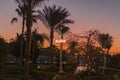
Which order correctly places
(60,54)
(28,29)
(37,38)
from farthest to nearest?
(37,38) → (60,54) → (28,29)

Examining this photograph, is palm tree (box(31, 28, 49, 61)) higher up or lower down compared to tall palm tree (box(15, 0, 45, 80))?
higher up

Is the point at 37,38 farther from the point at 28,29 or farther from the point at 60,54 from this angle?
the point at 28,29

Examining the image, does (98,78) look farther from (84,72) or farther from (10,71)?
(10,71)

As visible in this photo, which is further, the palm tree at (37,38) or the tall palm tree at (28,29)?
the palm tree at (37,38)

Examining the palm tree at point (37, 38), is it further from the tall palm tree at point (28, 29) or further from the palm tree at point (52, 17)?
the tall palm tree at point (28, 29)

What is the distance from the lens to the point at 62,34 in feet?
234

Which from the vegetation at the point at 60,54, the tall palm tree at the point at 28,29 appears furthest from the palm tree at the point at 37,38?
the tall palm tree at the point at 28,29

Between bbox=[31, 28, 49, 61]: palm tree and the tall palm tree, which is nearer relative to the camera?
the tall palm tree

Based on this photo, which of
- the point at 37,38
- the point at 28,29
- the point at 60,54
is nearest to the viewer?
the point at 28,29

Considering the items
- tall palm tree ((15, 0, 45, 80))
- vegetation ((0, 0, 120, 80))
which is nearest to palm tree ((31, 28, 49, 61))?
vegetation ((0, 0, 120, 80))

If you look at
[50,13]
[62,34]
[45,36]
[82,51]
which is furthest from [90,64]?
[62,34]

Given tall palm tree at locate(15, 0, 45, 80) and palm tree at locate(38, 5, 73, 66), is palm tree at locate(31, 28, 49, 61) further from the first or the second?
tall palm tree at locate(15, 0, 45, 80)

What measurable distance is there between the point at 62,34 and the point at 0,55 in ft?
103

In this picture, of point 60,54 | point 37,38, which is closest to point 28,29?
point 60,54
